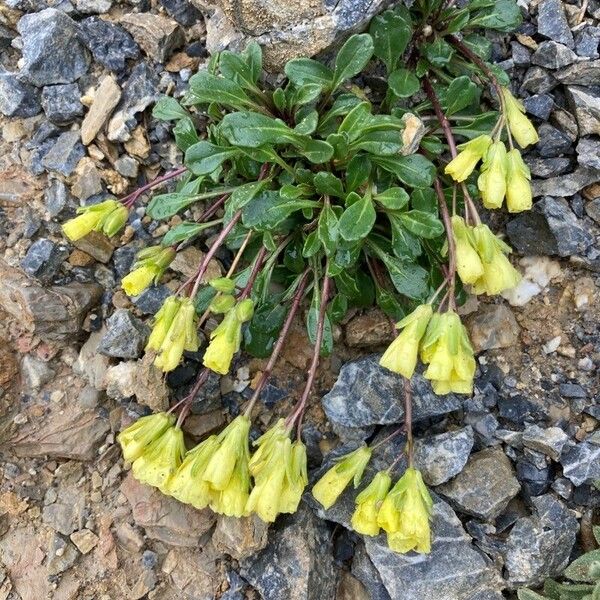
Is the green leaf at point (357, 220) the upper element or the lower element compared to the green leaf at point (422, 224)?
upper

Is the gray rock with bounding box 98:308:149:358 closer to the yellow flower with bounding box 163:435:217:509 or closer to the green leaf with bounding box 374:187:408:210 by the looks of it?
the yellow flower with bounding box 163:435:217:509

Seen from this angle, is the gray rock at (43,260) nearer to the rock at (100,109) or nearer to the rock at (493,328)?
the rock at (100,109)

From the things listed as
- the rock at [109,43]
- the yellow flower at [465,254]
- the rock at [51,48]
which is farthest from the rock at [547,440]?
the rock at [51,48]

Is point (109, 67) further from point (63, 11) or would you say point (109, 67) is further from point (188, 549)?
point (188, 549)

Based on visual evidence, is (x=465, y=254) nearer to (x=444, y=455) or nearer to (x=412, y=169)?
(x=412, y=169)

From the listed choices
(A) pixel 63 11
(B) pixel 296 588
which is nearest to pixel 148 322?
(B) pixel 296 588
